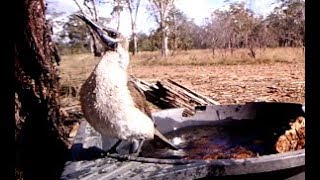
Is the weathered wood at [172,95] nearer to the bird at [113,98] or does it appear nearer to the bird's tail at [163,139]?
the bird's tail at [163,139]

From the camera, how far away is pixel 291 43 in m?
1.26

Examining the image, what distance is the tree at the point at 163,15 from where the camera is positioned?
1333mm

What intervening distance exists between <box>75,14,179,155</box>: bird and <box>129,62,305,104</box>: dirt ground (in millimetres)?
287

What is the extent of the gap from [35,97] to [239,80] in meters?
0.74

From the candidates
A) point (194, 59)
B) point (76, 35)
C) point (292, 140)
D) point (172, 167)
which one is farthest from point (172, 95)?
point (172, 167)

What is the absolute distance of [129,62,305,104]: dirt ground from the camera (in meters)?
1.41

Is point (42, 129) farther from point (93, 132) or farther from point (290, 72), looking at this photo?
point (290, 72)

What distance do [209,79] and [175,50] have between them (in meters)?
0.20

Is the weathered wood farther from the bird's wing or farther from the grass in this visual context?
the bird's wing

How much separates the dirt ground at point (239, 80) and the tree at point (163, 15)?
97mm

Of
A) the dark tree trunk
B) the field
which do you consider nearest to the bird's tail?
the field

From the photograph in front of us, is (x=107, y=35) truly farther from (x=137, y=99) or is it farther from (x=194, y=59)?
(x=194, y=59)

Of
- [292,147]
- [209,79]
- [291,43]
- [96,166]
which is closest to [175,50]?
[209,79]

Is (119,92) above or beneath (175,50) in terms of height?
beneath
